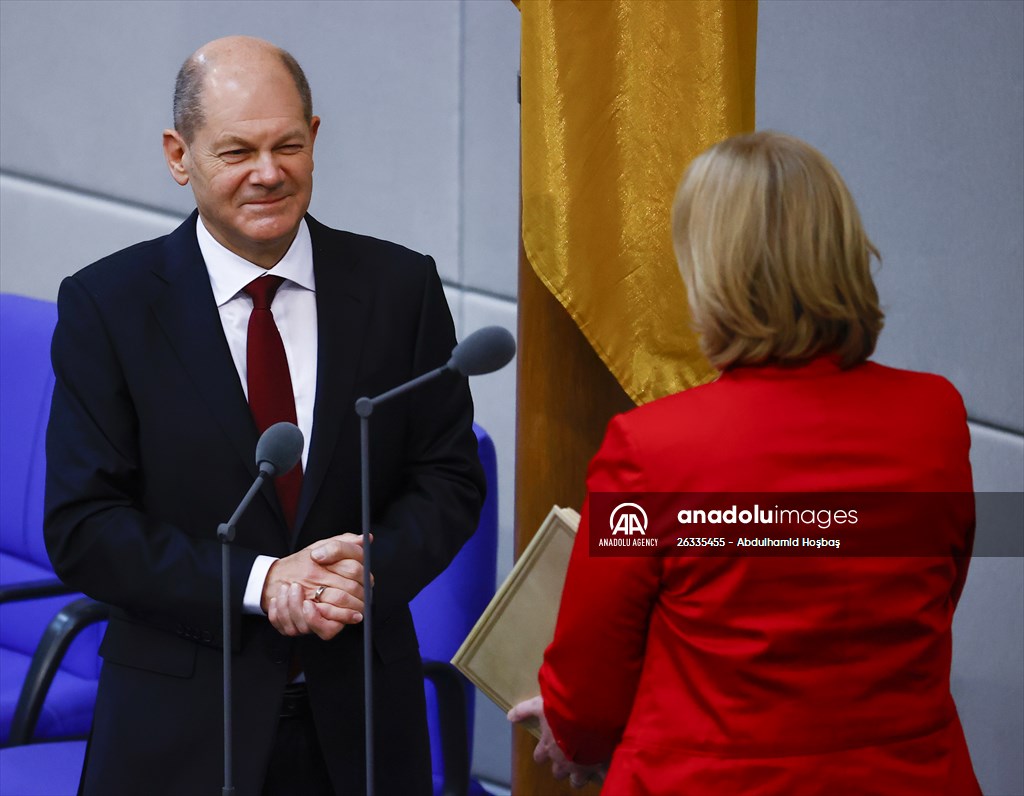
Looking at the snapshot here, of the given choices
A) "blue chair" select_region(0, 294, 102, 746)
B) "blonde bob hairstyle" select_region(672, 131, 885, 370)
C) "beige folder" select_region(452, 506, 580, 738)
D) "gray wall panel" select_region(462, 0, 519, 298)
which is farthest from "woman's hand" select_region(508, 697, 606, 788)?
"gray wall panel" select_region(462, 0, 519, 298)

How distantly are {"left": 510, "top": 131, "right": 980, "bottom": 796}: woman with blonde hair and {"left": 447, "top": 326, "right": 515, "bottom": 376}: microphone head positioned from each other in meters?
0.20

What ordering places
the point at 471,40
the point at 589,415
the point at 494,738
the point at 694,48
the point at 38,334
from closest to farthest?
the point at 694,48
the point at 589,415
the point at 38,334
the point at 471,40
the point at 494,738

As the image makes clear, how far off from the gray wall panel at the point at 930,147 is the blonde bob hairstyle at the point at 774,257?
1.68 meters

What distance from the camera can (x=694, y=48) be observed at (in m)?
2.04

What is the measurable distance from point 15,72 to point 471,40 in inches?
53.1

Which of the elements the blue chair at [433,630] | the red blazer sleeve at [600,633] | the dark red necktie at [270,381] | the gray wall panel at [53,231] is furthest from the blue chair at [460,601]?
the gray wall panel at [53,231]

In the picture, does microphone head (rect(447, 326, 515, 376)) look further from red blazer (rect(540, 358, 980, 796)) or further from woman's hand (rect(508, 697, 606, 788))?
woman's hand (rect(508, 697, 606, 788))

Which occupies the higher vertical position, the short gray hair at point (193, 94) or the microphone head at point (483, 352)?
the short gray hair at point (193, 94)

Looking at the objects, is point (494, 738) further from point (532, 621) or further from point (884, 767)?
point (884, 767)

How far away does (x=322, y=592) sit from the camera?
1.78 metres

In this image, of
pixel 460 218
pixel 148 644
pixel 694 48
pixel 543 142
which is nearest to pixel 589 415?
pixel 543 142

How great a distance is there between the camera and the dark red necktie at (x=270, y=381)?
6.15 feet

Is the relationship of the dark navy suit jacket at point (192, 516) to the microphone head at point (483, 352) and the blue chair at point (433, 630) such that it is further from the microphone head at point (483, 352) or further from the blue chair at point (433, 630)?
the blue chair at point (433, 630)

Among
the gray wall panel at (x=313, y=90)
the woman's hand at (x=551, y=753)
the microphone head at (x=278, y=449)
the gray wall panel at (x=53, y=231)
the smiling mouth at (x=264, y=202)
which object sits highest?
the gray wall panel at (x=313, y=90)
